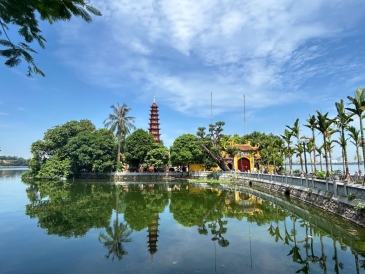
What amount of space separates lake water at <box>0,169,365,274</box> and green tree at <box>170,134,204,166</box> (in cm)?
2648

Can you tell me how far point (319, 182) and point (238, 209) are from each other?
16.7ft

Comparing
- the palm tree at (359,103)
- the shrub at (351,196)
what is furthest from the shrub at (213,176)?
the shrub at (351,196)

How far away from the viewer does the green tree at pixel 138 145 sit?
45.4 m

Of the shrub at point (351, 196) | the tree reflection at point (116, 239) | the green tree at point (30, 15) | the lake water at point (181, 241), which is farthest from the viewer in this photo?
the shrub at point (351, 196)

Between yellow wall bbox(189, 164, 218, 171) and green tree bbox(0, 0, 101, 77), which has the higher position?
green tree bbox(0, 0, 101, 77)


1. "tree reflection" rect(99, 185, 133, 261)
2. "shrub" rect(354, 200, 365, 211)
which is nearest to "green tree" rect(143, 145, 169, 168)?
"tree reflection" rect(99, 185, 133, 261)

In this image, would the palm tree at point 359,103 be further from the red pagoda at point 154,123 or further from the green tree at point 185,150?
the red pagoda at point 154,123

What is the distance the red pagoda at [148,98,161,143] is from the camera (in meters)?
59.2

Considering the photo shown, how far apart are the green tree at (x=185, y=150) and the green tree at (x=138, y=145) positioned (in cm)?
491

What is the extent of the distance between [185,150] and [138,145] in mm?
8875

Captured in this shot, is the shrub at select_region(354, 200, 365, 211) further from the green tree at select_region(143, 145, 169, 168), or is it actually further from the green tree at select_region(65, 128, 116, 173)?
the green tree at select_region(65, 128, 116, 173)

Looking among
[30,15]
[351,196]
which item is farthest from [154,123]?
[30,15]

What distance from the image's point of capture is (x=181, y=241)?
9.63m

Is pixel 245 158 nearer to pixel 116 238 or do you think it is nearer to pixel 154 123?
pixel 154 123
